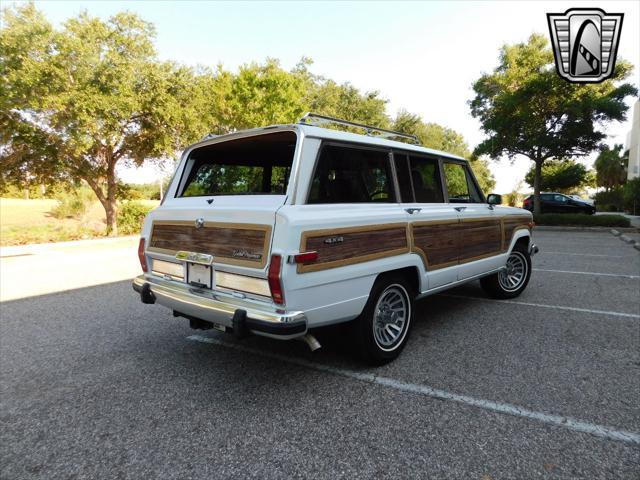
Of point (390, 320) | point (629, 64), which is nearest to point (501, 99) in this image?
point (629, 64)

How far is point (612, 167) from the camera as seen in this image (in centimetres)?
4738

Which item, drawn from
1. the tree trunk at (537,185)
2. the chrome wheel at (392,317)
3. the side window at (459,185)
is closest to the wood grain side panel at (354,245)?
the chrome wheel at (392,317)

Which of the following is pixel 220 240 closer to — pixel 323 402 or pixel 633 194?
pixel 323 402

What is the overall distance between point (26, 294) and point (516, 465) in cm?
732

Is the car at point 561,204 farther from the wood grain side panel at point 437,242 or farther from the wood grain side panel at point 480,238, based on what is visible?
the wood grain side panel at point 437,242

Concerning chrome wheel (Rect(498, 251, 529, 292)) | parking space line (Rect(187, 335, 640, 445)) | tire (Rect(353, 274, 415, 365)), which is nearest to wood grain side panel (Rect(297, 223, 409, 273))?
tire (Rect(353, 274, 415, 365))

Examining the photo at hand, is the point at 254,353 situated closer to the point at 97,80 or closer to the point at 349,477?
the point at 349,477

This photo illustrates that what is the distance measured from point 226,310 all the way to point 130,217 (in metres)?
18.9

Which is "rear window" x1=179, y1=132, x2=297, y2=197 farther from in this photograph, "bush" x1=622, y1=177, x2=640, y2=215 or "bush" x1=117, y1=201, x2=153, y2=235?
"bush" x1=622, y1=177, x2=640, y2=215

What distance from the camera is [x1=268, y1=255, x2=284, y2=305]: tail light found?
100 inches

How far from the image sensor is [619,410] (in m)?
2.68

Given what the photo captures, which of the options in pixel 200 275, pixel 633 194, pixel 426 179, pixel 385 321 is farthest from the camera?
pixel 633 194

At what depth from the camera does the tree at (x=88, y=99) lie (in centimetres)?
1340

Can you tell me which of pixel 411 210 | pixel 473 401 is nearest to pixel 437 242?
pixel 411 210
